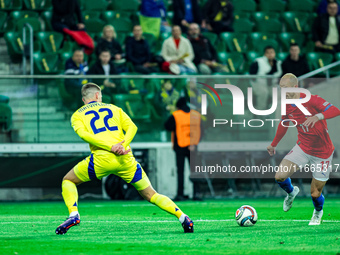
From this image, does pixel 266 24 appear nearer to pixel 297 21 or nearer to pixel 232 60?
pixel 297 21

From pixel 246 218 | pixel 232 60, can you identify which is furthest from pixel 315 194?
pixel 232 60

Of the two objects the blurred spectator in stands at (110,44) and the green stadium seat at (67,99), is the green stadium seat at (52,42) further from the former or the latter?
the green stadium seat at (67,99)

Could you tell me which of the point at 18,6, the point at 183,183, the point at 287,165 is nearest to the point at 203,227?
the point at 287,165

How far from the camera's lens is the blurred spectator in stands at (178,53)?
1529cm

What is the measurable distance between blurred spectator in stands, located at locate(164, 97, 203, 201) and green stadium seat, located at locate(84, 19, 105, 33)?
3.94 metres

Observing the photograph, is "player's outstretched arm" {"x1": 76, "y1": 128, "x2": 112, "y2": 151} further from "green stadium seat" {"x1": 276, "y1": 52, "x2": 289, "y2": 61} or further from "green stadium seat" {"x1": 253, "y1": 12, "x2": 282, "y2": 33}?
"green stadium seat" {"x1": 253, "y1": 12, "x2": 282, "y2": 33}

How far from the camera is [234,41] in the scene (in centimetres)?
1741

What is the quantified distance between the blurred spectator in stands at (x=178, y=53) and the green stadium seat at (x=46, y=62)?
2.45m

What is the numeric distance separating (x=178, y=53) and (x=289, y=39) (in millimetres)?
4078

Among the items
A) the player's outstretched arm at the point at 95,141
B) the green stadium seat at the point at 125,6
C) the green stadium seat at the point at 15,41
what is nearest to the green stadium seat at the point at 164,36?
the green stadium seat at the point at 125,6

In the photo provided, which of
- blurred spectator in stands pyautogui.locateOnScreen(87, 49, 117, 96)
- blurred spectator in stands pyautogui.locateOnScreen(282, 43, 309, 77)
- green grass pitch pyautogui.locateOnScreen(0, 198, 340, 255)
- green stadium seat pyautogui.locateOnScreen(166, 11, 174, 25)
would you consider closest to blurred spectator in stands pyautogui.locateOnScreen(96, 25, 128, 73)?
blurred spectator in stands pyautogui.locateOnScreen(87, 49, 117, 96)

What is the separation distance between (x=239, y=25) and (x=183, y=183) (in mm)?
5897

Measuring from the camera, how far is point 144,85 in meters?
13.9

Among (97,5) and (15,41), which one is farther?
(97,5)
